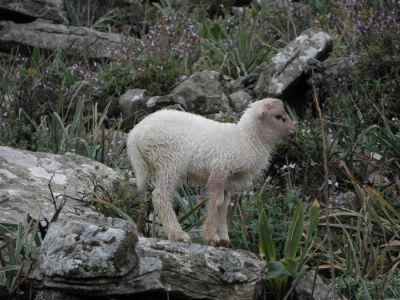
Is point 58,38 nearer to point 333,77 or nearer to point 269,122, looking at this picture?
point 333,77

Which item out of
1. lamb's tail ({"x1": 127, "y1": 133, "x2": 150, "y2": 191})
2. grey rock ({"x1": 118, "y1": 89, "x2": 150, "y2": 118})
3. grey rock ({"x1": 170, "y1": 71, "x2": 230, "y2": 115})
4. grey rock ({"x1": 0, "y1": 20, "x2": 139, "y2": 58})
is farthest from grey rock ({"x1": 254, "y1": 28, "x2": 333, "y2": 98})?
lamb's tail ({"x1": 127, "y1": 133, "x2": 150, "y2": 191})

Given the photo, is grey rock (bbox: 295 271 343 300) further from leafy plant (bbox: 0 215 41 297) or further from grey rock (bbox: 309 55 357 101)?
grey rock (bbox: 309 55 357 101)

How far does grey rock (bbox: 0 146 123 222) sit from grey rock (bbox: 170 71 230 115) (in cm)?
295

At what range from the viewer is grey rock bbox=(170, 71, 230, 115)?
432 inches

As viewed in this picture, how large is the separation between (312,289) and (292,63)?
5.45m

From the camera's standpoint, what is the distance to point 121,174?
26.9ft

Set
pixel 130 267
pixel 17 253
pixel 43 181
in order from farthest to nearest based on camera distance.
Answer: pixel 43 181 → pixel 17 253 → pixel 130 267

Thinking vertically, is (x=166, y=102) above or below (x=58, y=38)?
above

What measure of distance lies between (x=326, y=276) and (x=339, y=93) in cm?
358

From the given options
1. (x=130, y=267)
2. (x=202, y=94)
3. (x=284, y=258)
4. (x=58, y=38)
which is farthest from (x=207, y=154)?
(x=58, y=38)

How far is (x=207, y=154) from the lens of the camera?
6.08 meters

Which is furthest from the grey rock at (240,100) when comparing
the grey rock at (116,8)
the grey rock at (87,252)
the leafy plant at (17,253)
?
the grey rock at (87,252)

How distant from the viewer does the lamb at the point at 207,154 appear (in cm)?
605

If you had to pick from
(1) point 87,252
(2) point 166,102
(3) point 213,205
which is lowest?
(2) point 166,102
